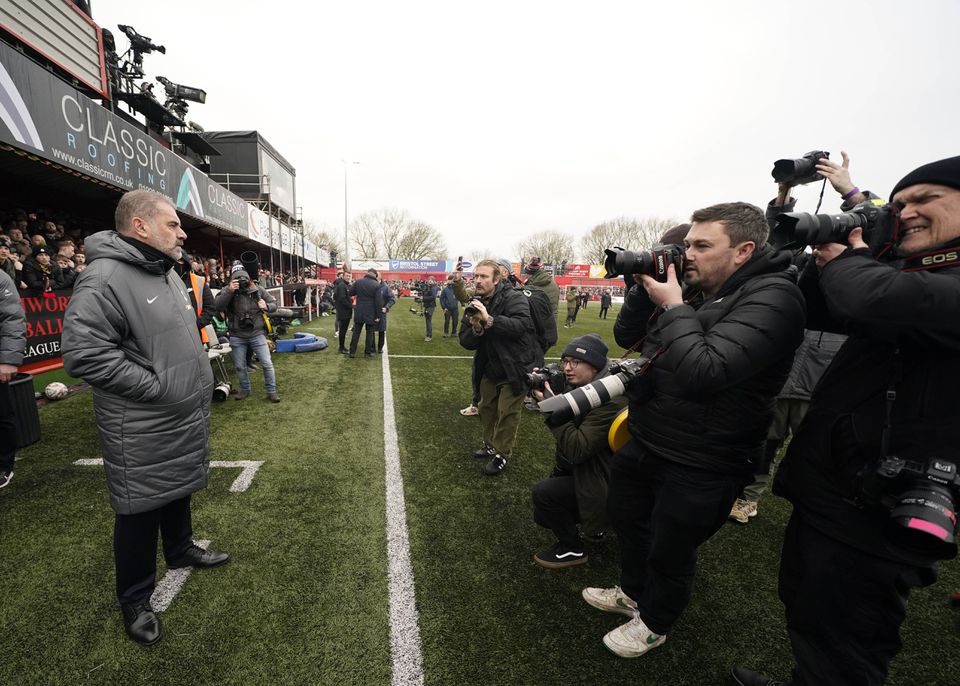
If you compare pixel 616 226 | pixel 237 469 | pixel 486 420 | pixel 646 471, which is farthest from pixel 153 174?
pixel 616 226

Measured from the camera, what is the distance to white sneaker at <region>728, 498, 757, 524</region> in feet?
10.2

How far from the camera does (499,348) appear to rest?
3.56 m

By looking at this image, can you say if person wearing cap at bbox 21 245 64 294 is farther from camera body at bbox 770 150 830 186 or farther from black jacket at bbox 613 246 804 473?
camera body at bbox 770 150 830 186

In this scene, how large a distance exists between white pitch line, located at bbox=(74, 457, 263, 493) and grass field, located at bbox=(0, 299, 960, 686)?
78mm

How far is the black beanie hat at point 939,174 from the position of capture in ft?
3.58

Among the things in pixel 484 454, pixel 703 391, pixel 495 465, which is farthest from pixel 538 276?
pixel 703 391

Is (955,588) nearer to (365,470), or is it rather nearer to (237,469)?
(365,470)

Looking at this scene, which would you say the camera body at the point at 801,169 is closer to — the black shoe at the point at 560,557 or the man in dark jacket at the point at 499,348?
the man in dark jacket at the point at 499,348

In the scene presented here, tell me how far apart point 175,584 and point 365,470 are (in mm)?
1613

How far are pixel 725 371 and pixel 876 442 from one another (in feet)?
1.41

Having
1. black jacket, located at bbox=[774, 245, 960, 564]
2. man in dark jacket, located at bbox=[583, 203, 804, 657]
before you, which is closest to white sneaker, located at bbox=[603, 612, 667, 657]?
man in dark jacket, located at bbox=[583, 203, 804, 657]

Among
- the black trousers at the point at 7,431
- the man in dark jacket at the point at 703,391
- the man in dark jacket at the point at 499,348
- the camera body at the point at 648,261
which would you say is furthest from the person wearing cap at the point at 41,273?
the man in dark jacket at the point at 703,391

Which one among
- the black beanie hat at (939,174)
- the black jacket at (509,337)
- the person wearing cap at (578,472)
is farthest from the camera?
the black jacket at (509,337)

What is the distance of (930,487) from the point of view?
1.00m
